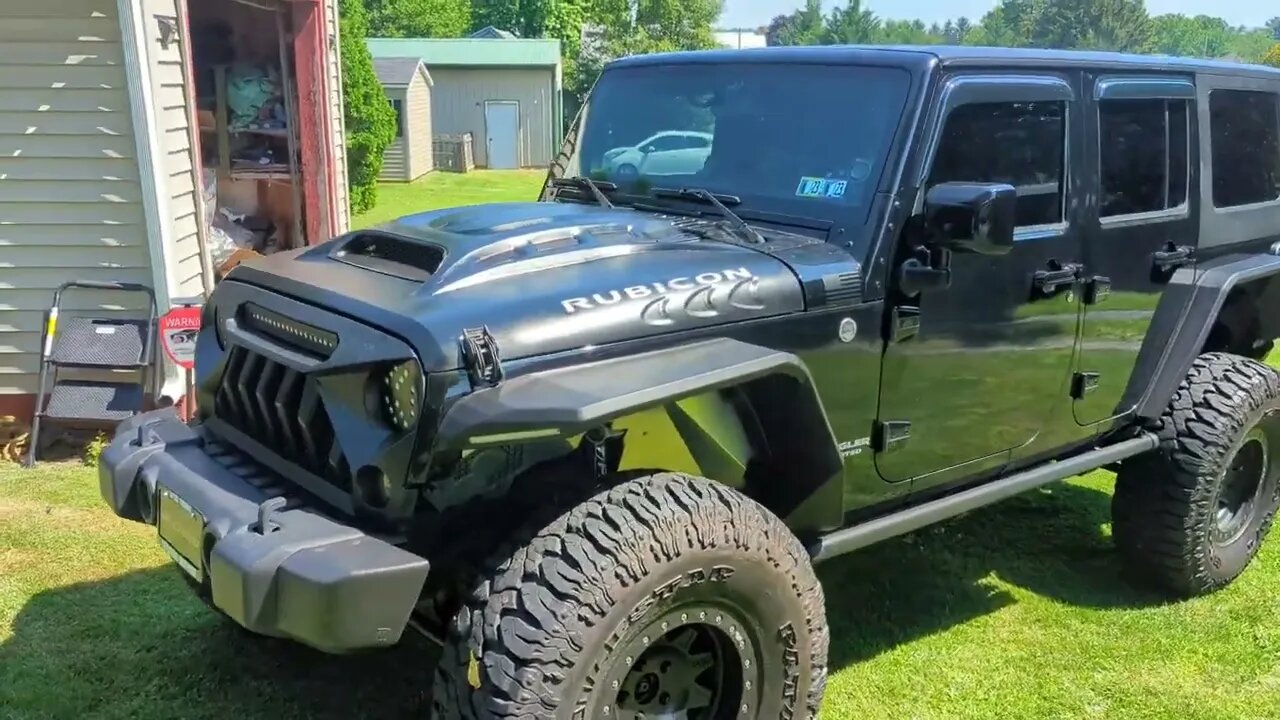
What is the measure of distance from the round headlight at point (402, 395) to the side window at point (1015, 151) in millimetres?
1704

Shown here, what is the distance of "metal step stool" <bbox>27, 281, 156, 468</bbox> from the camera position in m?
6.07

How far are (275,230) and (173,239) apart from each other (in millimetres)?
2913

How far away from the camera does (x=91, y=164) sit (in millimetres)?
6195

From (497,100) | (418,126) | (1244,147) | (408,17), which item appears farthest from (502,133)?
(408,17)

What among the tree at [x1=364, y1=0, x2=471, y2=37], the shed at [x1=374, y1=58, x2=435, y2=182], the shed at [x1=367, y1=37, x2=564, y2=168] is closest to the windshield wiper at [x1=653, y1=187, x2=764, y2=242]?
the shed at [x1=374, y1=58, x2=435, y2=182]

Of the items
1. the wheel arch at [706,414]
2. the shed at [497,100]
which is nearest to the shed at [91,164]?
the wheel arch at [706,414]

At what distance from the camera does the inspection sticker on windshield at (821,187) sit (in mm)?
3414

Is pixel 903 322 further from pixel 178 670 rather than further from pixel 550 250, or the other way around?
pixel 178 670

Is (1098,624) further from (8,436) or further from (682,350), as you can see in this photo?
(8,436)

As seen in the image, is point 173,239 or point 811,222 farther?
point 173,239

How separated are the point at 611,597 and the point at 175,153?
4849 mm

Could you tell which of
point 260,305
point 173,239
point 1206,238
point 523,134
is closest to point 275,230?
point 173,239

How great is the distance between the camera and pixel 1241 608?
456 cm

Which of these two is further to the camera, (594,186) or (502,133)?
(502,133)
